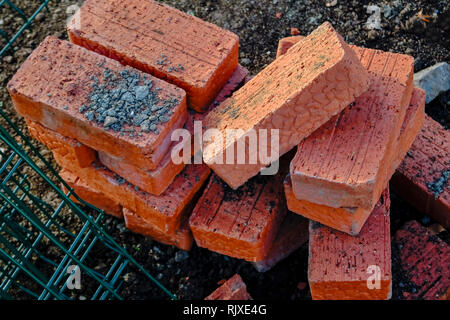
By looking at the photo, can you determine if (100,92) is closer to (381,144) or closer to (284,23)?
(381,144)

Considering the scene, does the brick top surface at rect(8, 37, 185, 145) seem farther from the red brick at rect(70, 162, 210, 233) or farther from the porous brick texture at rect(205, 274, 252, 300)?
the porous brick texture at rect(205, 274, 252, 300)

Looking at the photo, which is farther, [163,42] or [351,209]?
[163,42]

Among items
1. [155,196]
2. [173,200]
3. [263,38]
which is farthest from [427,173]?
[263,38]

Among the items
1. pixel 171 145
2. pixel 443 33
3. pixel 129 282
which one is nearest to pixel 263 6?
pixel 443 33

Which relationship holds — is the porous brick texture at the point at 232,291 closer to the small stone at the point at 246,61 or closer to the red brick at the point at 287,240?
the red brick at the point at 287,240

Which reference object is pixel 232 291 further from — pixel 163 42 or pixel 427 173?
pixel 163 42

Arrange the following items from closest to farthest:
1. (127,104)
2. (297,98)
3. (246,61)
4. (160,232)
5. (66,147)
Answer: (297,98) → (127,104) → (66,147) → (160,232) → (246,61)

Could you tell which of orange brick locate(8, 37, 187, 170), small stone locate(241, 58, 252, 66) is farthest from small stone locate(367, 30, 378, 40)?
orange brick locate(8, 37, 187, 170)

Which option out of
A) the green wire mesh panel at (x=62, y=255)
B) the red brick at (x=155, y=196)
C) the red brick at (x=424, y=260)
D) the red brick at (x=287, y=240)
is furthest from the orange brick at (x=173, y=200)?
the red brick at (x=424, y=260)
